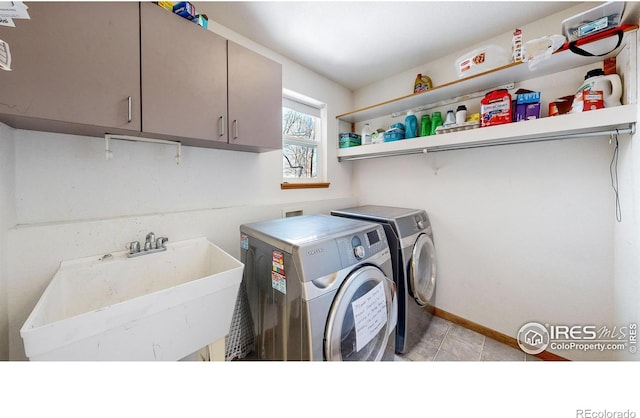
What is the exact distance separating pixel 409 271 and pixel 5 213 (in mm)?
2142

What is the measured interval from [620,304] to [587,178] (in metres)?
0.77

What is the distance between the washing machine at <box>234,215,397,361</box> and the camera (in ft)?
3.21

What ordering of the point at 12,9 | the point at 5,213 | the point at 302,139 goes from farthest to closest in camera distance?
1. the point at 302,139
2. the point at 5,213
3. the point at 12,9

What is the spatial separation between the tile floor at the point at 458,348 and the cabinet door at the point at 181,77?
81.0 inches

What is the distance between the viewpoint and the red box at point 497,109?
4.75 feet

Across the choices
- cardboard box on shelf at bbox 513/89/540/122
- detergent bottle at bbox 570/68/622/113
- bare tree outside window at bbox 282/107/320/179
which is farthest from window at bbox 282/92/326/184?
detergent bottle at bbox 570/68/622/113

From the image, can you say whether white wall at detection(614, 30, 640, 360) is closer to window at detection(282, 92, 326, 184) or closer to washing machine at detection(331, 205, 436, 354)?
washing machine at detection(331, 205, 436, 354)

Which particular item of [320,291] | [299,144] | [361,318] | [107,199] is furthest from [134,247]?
[299,144]

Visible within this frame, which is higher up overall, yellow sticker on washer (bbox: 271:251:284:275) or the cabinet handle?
the cabinet handle

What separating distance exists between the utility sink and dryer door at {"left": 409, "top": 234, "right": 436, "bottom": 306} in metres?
1.29

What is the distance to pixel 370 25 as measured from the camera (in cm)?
154

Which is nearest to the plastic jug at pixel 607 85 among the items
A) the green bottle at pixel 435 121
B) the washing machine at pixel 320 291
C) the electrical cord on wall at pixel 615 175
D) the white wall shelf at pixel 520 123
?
the white wall shelf at pixel 520 123

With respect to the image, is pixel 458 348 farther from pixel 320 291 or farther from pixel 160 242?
pixel 160 242
